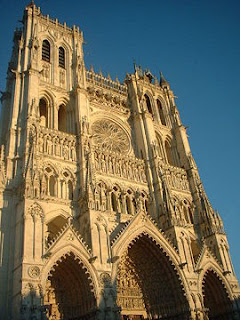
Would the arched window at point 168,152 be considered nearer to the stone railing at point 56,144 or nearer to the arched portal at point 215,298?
the stone railing at point 56,144

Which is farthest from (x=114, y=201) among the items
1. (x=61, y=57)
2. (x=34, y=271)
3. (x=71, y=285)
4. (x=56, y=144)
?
(x=61, y=57)

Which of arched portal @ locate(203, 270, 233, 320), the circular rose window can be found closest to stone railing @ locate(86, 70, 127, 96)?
the circular rose window

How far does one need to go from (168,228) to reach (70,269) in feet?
24.8

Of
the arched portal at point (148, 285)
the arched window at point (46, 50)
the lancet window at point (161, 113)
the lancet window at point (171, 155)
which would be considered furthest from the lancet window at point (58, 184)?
the lancet window at point (161, 113)

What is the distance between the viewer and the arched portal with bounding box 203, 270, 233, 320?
2128 centimetres

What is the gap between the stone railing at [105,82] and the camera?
30562 millimetres

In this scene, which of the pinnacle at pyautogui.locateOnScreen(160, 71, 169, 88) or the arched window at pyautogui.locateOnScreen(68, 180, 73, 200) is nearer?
the arched window at pyautogui.locateOnScreen(68, 180, 73, 200)

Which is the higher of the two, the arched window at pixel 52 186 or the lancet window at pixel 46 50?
the lancet window at pixel 46 50

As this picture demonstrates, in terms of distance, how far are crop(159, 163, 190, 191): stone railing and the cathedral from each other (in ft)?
0.41

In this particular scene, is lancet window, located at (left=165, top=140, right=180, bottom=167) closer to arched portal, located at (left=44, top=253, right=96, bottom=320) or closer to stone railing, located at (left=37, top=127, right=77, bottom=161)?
stone railing, located at (left=37, top=127, right=77, bottom=161)

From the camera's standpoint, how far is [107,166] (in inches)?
931

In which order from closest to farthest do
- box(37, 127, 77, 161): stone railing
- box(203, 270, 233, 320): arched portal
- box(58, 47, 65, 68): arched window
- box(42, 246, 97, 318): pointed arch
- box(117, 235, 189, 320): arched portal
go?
box(42, 246, 97, 318): pointed arch, box(117, 235, 189, 320): arched portal, box(203, 270, 233, 320): arched portal, box(37, 127, 77, 161): stone railing, box(58, 47, 65, 68): arched window

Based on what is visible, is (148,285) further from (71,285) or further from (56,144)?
(56,144)

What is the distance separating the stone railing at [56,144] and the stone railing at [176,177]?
720 cm
